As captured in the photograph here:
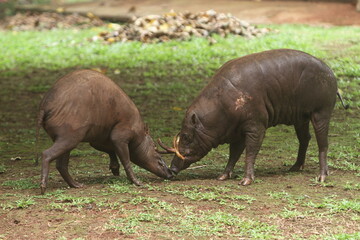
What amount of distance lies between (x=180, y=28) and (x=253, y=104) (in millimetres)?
10222

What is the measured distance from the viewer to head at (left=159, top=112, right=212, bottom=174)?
731cm

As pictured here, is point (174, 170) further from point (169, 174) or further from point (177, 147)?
point (177, 147)

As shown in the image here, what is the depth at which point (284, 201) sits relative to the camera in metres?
6.41

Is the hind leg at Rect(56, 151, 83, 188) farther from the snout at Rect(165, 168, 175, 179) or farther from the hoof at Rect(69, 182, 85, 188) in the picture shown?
the snout at Rect(165, 168, 175, 179)

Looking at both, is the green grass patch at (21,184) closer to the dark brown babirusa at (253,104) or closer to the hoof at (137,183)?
the hoof at (137,183)

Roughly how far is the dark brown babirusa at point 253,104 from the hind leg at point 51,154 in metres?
1.43

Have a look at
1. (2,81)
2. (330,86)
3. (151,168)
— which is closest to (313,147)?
(330,86)

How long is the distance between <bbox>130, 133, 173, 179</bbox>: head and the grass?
0.52 feet

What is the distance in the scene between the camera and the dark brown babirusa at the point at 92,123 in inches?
259

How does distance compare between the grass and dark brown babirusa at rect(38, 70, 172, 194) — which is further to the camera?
dark brown babirusa at rect(38, 70, 172, 194)

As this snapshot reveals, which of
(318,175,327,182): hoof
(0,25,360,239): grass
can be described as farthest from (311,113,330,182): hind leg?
(0,25,360,239): grass

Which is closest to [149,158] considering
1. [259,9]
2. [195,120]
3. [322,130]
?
[195,120]

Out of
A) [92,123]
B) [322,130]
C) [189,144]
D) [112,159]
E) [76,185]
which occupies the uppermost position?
[92,123]

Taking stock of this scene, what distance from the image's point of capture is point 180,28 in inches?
671
